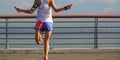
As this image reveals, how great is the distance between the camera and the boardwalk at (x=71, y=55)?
37.7 ft

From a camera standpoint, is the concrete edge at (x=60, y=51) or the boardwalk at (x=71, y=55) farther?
the concrete edge at (x=60, y=51)

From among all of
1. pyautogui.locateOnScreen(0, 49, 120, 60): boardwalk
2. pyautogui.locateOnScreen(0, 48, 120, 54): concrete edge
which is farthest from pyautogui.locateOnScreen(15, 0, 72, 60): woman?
pyautogui.locateOnScreen(0, 48, 120, 54): concrete edge

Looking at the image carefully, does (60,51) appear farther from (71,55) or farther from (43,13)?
(43,13)

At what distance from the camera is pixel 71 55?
12.0 metres

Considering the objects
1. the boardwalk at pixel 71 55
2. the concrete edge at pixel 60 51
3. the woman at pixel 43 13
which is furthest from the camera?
the concrete edge at pixel 60 51

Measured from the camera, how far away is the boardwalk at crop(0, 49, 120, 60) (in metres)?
11.5

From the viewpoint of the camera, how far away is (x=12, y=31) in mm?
14047

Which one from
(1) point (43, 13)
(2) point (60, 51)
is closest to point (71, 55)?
(2) point (60, 51)

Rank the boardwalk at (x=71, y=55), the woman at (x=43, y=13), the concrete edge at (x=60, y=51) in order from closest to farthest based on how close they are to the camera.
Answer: the woman at (x=43, y=13), the boardwalk at (x=71, y=55), the concrete edge at (x=60, y=51)

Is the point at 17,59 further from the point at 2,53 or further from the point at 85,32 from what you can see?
the point at 85,32

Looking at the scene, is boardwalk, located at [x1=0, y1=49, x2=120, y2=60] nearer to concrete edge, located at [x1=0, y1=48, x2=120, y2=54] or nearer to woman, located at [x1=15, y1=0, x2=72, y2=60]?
concrete edge, located at [x1=0, y1=48, x2=120, y2=54]

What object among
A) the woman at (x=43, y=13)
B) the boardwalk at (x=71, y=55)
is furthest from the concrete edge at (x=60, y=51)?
the woman at (x=43, y=13)

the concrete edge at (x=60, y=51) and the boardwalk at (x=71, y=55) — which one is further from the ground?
the concrete edge at (x=60, y=51)

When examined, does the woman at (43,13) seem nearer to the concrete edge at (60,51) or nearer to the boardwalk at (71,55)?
the boardwalk at (71,55)
